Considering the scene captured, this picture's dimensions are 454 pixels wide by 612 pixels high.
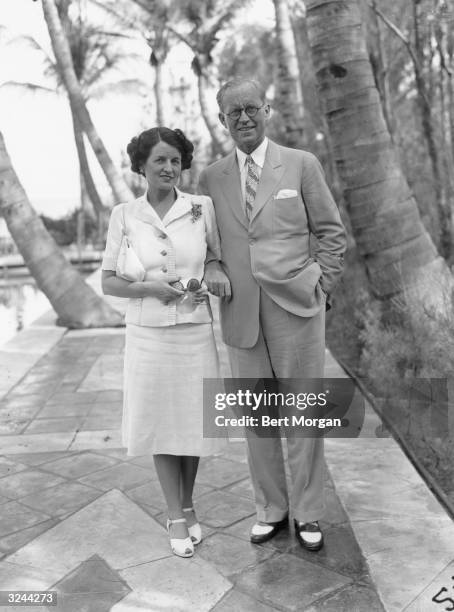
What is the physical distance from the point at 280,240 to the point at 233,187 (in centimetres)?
34

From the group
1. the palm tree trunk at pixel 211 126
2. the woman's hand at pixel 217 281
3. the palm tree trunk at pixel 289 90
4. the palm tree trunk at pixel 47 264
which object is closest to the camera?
the woman's hand at pixel 217 281

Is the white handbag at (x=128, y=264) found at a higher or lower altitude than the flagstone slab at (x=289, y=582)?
higher

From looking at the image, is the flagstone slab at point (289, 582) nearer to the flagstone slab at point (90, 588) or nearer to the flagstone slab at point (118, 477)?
the flagstone slab at point (90, 588)

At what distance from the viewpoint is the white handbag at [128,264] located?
3139mm

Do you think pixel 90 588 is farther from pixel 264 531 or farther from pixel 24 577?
pixel 264 531

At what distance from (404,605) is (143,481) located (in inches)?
74.0

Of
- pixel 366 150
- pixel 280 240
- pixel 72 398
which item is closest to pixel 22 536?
pixel 280 240

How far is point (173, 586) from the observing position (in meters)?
2.99

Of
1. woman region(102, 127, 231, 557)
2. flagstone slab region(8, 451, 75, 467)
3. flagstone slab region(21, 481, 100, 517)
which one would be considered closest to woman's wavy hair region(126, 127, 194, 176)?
woman region(102, 127, 231, 557)

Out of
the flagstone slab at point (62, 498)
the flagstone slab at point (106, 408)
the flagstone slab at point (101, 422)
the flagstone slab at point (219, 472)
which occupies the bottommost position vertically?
the flagstone slab at point (219, 472)

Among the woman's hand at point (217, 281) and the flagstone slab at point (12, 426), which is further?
the flagstone slab at point (12, 426)

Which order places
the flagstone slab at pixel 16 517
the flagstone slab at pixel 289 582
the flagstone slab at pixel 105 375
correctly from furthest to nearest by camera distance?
the flagstone slab at pixel 105 375, the flagstone slab at pixel 16 517, the flagstone slab at pixel 289 582

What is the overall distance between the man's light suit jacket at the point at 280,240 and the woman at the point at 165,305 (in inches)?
4.9

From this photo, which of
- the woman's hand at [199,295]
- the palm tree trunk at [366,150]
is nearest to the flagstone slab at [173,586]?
the woman's hand at [199,295]
